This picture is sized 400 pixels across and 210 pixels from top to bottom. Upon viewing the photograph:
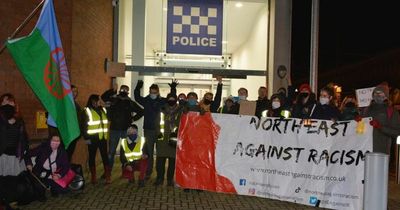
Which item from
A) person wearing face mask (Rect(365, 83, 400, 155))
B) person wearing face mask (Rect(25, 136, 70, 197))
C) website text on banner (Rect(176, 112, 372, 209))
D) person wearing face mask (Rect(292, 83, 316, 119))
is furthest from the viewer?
person wearing face mask (Rect(292, 83, 316, 119))

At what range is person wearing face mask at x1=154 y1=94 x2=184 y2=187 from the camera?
8.86 metres

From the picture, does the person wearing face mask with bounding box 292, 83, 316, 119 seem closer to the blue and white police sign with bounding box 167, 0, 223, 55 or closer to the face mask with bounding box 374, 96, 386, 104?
the face mask with bounding box 374, 96, 386, 104

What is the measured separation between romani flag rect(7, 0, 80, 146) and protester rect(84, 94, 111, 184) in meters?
2.81

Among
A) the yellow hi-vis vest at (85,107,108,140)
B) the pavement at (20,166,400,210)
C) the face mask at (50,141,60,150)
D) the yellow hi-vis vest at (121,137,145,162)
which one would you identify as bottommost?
the pavement at (20,166,400,210)

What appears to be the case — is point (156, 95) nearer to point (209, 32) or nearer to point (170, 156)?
point (170, 156)

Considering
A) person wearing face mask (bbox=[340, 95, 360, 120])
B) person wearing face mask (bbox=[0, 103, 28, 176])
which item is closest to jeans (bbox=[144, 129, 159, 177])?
person wearing face mask (bbox=[0, 103, 28, 176])

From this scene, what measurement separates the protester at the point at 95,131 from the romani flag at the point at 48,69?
2809 millimetres

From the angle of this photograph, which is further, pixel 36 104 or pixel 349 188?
pixel 36 104

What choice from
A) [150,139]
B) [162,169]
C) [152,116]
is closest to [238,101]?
[152,116]

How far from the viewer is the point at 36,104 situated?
925cm

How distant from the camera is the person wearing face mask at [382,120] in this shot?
7.06m

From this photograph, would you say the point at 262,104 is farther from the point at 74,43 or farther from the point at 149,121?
the point at 74,43

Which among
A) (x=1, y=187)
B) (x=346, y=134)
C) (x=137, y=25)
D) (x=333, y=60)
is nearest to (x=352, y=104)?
(x=346, y=134)

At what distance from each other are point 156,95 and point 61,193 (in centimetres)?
259
